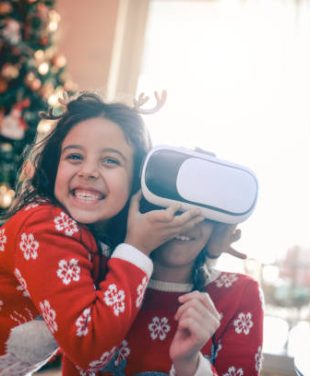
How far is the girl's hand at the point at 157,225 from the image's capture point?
0.61m

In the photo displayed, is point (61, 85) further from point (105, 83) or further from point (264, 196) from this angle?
point (264, 196)

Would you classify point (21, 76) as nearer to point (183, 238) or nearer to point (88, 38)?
point (88, 38)

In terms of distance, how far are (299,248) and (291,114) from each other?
2.91 ft

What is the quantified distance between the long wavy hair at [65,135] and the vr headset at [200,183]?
0.13 metres

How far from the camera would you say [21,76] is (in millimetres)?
2408

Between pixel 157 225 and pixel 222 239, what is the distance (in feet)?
0.46

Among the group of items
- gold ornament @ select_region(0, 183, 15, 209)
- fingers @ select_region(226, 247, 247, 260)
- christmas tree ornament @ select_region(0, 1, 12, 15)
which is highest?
christmas tree ornament @ select_region(0, 1, 12, 15)

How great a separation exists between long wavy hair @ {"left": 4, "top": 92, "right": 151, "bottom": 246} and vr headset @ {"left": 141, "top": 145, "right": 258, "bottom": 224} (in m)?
0.13

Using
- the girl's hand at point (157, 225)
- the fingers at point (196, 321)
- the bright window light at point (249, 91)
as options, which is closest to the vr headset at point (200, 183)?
the girl's hand at point (157, 225)

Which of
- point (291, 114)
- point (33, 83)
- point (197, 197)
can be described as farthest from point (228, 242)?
point (291, 114)

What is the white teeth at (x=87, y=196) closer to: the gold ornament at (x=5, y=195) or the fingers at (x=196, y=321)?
the fingers at (x=196, y=321)

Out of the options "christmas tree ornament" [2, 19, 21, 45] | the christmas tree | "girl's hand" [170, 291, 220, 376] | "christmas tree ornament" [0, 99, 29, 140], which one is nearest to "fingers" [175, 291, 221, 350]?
"girl's hand" [170, 291, 220, 376]

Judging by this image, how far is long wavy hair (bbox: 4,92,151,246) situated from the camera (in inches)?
30.2

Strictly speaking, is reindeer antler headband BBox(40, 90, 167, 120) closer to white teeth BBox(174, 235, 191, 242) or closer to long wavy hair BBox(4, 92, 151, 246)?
long wavy hair BBox(4, 92, 151, 246)
